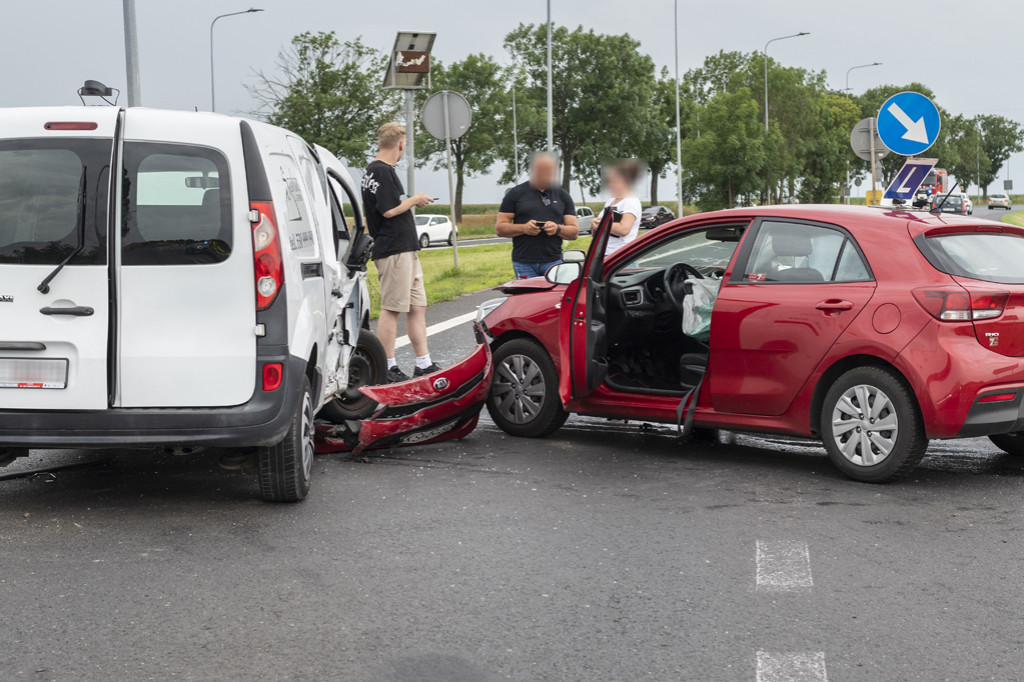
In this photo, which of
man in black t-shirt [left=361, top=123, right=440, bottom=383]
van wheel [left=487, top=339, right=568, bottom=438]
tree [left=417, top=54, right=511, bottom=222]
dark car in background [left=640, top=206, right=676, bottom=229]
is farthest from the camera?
tree [left=417, top=54, right=511, bottom=222]

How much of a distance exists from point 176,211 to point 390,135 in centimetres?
401

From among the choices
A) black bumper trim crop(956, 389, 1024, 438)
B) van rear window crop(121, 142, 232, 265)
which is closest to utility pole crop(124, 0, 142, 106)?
van rear window crop(121, 142, 232, 265)

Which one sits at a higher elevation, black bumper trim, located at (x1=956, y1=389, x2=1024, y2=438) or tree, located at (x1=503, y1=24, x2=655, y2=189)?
tree, located at (x1=503, y1=24, x2=655, y2=189)

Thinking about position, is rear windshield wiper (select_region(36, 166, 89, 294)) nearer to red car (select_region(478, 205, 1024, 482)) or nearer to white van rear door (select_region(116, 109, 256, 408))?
white van rear door (select_region(116, 109, 256, 408))

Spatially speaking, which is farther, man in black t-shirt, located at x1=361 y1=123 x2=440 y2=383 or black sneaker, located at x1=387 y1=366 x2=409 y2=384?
man in black t-shirt, located at x1=361 y1=123 x2=440 y2=383

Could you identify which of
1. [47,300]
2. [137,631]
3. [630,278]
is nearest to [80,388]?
[47,300]

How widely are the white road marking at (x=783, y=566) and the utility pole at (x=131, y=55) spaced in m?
12.6

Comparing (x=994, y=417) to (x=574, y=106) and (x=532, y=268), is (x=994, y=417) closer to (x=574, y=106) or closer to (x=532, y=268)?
(x=532, y=268)

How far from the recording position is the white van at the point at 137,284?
5578 mm

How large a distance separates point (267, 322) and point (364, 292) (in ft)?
10.3

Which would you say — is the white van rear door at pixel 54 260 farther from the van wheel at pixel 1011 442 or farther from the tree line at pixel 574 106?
the tree line at pixel 574 106

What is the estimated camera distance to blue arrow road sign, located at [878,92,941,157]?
1432 centimetres

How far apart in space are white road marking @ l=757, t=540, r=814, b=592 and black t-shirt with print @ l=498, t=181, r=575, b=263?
16.0ft

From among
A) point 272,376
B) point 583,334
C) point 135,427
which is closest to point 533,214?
point 583,334
